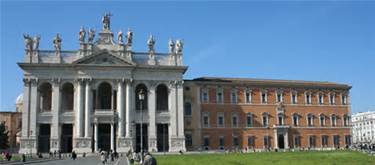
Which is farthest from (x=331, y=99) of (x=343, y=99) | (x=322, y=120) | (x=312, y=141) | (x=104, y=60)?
(x=104, y=60)

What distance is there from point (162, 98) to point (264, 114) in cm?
1519

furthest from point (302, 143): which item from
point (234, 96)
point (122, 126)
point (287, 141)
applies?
point (122, 126)

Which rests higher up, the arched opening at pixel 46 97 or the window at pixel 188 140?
the arched opening at pixel 46 97

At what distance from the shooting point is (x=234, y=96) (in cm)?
6844

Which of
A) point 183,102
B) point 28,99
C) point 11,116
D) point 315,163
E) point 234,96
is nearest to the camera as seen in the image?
point 315,163

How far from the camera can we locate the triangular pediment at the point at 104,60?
197 ft

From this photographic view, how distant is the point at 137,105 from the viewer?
205ft

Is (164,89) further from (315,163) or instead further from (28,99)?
(315,163)

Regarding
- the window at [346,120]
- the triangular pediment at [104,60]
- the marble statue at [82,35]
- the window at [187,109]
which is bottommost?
the window at [346,120]

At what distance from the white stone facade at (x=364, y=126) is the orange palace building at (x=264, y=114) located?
213 feet

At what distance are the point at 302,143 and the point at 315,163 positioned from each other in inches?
1836

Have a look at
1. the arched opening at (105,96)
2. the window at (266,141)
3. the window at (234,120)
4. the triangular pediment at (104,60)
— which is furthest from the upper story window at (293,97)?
the arched opening at (105,96)

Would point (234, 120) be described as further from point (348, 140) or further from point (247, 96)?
point (348, 140)

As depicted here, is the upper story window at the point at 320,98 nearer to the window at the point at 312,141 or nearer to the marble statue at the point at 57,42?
the window at the point at 312,141
